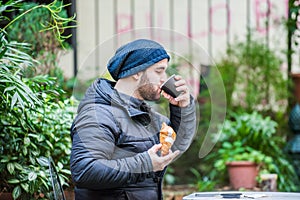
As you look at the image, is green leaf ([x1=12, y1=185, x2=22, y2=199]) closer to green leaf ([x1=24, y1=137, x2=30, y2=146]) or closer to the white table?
green leaf ([x1=24, y1=137, x2=30, y2=146])

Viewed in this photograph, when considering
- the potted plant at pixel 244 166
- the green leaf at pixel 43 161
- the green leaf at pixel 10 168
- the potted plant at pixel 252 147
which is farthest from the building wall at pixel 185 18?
the green leaf at pixel 10 168

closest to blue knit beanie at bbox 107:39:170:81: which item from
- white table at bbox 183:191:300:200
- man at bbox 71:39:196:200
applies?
man at bbox 71:39:196:200

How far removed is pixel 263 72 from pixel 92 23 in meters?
1.80

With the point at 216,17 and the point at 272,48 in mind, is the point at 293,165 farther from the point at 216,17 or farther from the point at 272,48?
the point at 216,17

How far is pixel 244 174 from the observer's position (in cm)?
612

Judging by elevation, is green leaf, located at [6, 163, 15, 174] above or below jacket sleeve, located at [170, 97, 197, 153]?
below

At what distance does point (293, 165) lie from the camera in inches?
256

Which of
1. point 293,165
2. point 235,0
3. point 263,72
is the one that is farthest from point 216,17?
point 293,165

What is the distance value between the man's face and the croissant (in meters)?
0.14

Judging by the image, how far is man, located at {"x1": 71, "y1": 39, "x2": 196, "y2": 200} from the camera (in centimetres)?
312

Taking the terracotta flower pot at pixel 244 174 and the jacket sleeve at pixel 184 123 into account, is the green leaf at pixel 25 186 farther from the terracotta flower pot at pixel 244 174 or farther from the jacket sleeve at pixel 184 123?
the terracotta flower pot at pixel 244 174

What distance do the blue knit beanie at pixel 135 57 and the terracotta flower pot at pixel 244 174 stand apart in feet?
9.94

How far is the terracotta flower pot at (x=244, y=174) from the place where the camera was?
241 inches

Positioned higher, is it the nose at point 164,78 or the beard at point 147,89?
the nose at point 164,78
